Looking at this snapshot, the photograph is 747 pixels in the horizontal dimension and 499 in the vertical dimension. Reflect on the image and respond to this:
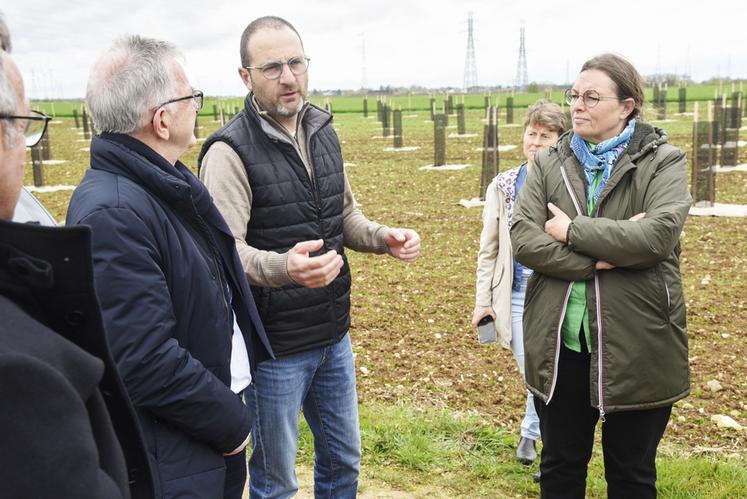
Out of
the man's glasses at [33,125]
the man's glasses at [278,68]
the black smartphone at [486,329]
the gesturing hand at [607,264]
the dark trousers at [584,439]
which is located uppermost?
the man's glasses at [278,68]

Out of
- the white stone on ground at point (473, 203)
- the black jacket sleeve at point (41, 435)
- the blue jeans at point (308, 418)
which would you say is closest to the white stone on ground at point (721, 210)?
the white stone on ground at point (473, 203)

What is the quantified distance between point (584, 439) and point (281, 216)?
56.6 inches

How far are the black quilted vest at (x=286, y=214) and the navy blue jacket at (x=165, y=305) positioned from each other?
0.48 m

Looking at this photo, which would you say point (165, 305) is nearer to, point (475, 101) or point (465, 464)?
point (465, 464)

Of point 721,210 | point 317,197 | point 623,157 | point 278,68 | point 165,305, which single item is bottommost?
point 721,210

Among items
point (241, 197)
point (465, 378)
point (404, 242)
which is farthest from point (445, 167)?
point (241, 197)

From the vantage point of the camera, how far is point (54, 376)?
978mm

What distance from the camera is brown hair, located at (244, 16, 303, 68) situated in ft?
8.63

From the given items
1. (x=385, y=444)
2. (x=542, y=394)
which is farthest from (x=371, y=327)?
(x=542, y=394)

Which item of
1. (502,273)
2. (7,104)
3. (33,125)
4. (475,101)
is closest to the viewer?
(7,104)

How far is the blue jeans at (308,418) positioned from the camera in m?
2.62

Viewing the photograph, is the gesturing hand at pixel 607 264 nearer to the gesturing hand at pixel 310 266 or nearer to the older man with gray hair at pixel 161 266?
the gesturing hand at pixel 310 266

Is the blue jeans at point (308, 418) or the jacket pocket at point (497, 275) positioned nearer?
the blue jeans at point (308, 418)

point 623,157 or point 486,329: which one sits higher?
point 623,157
